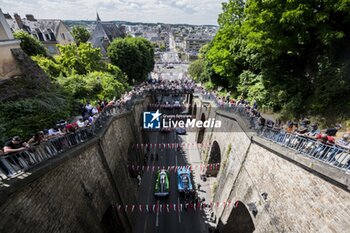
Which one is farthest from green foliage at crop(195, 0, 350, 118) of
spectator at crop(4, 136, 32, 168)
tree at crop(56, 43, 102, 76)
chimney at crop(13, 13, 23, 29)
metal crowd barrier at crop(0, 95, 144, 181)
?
chimney at crop(13, 13, 23, 29)

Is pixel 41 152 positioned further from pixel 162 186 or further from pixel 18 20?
pixel 18 20

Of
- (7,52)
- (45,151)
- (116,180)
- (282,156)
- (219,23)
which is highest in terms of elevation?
(219,23)

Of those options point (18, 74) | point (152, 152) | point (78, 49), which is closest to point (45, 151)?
point (18, 74)

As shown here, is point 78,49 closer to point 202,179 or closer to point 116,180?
point 116,180

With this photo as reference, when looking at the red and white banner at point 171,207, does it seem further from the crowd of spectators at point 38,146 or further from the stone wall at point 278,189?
the crowd of spectators at point 38,146

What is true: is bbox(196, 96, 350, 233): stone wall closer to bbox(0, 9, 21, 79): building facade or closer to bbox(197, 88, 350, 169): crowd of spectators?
bbox(197, 88, 350, 169): crowd of spectators

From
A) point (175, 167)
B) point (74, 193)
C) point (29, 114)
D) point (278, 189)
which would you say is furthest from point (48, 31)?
point (278, 189)

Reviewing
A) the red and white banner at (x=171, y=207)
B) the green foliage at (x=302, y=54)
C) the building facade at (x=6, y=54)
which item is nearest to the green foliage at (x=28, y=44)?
the building facade at (x=6, y=54)
